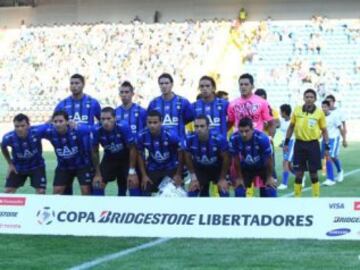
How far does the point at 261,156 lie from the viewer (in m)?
10.2

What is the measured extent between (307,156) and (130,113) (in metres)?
3.00

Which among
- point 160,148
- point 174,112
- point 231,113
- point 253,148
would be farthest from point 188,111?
point 253,148

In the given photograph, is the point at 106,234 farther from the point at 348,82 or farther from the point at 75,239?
the point at 348,82

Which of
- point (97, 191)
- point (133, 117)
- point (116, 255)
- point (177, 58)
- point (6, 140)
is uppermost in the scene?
point (177, 58)

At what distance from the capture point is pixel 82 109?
11.3 m

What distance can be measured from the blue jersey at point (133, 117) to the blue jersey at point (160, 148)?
24.2 inches

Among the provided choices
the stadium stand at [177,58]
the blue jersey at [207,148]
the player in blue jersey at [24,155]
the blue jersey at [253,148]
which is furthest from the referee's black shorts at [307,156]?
the stadium stand at [177,58]

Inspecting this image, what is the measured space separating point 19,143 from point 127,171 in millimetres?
1401

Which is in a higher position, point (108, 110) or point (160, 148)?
point (108, 110)

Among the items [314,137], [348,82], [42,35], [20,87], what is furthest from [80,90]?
[42,35]

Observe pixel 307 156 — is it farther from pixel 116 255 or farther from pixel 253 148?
pixel 116 255

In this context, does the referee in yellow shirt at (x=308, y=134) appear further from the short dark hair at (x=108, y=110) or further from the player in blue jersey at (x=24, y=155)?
the player in blue jersey at (x=24, y=155)

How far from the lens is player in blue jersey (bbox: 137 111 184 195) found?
1027cm

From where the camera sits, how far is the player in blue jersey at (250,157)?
1007cm
